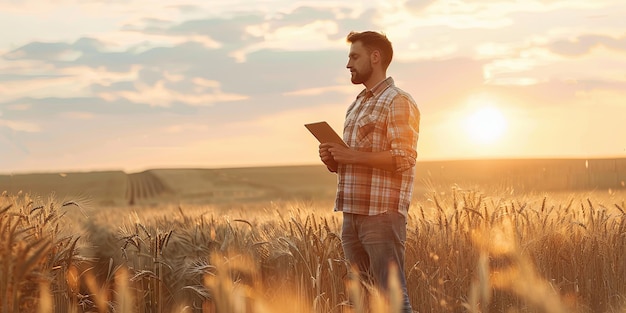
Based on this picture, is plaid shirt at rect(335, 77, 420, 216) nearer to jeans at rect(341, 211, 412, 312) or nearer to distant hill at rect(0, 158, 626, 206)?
jeans at rect(341, 211, 412, 312)

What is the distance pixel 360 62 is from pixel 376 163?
2.18 feet

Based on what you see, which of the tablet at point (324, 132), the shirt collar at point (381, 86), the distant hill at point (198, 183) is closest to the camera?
the tablet at point (324, 132)

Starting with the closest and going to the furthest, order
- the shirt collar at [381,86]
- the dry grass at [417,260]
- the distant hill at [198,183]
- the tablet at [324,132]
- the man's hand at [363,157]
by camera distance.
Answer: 1. the man's hand at [363,157]
2. the tablet at [324,132]
3. the shirt collar at [381,86]
4. the dry grass at [417,260]
5. the distant hill at [198,183]

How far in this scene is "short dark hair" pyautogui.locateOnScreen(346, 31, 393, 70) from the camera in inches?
169

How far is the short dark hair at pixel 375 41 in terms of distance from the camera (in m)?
4.30

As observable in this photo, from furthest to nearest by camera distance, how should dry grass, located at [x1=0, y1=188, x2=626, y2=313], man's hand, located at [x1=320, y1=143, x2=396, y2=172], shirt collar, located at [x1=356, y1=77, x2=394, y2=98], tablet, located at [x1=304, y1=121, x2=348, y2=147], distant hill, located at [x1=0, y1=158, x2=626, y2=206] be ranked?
distant hill, located at [x1=0, y1=158, x2=626, y2=206], dry grass, located at [x1=0, y1=188, x2=626, y2=313], shirt collar, located at [x1=356, y1=77, x2=394, y2=98], tablet, located at [x1=304, y1=121, x2=348, y2=147], man's hand, located at [x1=320, y1=143, x2=396, y2=172]

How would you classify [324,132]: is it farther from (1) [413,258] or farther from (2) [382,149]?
(1) [413,258]

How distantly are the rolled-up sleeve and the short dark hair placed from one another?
341 millimetres

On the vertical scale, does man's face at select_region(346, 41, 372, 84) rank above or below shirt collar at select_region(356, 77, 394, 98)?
above

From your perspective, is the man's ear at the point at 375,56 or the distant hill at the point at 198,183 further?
the distant hill at the point at 198,183

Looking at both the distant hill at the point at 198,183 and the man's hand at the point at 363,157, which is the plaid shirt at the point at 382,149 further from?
the distant hill at the point at 198,183

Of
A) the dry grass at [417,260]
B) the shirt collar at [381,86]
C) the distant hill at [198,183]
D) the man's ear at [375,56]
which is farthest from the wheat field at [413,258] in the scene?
the distant hill at [198,183]

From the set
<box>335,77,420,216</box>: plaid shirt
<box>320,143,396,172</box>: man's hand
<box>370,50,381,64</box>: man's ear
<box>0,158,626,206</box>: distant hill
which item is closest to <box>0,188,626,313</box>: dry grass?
<box>335,77,420,216</box>: plaid shirt

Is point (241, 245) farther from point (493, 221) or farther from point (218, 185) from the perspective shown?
point (218, 185)
